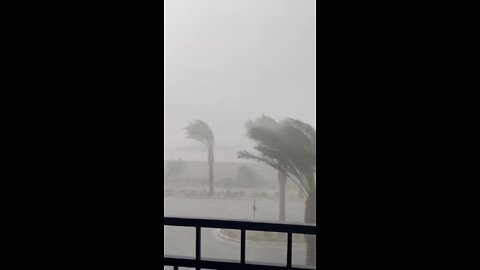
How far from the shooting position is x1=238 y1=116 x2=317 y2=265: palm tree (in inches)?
187

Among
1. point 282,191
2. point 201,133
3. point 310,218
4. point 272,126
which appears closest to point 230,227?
point 310,218

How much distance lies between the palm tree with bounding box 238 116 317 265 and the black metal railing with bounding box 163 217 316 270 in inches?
130

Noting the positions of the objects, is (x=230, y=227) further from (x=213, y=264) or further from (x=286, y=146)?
(x=286, y=146)

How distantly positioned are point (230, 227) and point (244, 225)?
57mm

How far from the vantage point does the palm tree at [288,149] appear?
474cm

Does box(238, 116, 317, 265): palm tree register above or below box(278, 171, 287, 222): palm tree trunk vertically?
above

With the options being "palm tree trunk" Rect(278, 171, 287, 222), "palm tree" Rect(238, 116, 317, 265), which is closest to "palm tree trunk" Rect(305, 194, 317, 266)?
"palm tree" Rect(238, 116, 317, 265)

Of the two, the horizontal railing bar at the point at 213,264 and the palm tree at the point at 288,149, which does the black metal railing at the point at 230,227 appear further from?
the palm tree at the point at 288,149

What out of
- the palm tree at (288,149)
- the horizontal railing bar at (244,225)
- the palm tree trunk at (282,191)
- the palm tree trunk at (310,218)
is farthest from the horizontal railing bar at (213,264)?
the palm tree trunk at (282,191)

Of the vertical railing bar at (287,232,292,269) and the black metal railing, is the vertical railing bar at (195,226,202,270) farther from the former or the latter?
the vertical railing bar at (287,232,292,269)

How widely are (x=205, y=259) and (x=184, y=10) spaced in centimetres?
448

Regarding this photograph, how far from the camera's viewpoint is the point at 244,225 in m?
1.44
